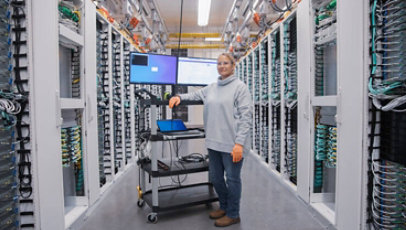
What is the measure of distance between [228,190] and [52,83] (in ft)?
5.11

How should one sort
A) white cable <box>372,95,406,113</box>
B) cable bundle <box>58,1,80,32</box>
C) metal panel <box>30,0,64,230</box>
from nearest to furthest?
white cable <box>372,95,406,113</box>, metal panel <box>30,0,64,230</box>, cable bundle <box>58,1,80,32</box>

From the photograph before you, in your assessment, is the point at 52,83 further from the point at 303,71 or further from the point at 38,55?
the point at 303,71

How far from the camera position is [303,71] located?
2613 mm

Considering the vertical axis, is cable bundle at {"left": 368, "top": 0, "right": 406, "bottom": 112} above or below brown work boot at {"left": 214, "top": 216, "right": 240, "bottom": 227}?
above

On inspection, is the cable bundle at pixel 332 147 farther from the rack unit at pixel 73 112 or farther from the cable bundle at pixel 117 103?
the cable bundle at pixel 117 103

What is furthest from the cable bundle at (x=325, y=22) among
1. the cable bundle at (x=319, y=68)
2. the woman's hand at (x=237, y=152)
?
the woman's hand at (x=237, y=152)

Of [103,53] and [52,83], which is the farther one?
[103,53]

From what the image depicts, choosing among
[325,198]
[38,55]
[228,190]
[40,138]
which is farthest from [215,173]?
[38,55]

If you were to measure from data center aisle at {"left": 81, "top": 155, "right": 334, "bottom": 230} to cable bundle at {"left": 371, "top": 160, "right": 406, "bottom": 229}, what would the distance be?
1.62 ft

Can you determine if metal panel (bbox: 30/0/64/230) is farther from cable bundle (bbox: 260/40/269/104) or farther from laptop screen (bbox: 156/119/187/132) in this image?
cable bundle (bbox: 260/40/269/104)

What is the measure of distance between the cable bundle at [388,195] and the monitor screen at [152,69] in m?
1.79

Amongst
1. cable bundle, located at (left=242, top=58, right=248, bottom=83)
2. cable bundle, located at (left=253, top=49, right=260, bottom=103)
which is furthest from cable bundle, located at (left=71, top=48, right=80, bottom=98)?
cable bundle, located at (left=242, top=58, right=248, bottom=83)

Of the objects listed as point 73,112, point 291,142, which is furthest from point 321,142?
point 73,112

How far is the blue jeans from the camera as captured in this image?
212cm
